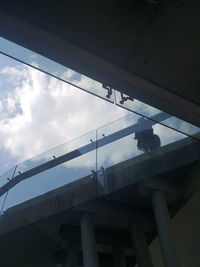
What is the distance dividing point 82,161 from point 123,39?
4.20 m

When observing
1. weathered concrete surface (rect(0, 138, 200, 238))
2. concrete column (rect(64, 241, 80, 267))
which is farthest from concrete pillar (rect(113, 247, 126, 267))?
weathered concrete surface (rect(0, 138, 200, 238))

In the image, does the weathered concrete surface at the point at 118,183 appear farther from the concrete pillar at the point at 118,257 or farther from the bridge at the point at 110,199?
the concrete pillar at the point at 118,257

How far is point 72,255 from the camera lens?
6.28 m

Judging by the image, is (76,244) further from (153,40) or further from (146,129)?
(153,40)

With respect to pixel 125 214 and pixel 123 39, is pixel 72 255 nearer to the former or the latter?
pixel 125 214

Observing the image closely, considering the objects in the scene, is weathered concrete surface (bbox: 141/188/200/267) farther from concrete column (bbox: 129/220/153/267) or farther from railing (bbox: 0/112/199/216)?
railing (bbox: 0/112/199/216)

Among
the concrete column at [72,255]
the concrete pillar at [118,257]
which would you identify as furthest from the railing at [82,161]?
the concrete pillar at [118,257]

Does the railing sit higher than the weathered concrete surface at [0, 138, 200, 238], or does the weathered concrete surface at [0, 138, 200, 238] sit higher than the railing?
the railing

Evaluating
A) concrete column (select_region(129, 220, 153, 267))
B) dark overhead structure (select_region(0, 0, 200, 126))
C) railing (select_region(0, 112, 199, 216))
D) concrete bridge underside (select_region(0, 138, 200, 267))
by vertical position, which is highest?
railing (select_region(0, 112, 199, 216))

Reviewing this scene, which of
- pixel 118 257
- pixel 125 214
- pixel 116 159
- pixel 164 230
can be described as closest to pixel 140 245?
pixel 125 214

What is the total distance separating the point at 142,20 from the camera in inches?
71.0

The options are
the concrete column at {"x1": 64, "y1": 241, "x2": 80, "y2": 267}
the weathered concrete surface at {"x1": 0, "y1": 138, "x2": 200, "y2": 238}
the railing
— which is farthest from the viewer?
the concrete column at {"x1": 64, "y1": 241, "x2": 80, "y2": 267}

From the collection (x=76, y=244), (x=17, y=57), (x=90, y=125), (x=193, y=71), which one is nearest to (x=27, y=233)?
(x=76, y=244)

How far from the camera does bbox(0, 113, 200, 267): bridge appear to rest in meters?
5.02
